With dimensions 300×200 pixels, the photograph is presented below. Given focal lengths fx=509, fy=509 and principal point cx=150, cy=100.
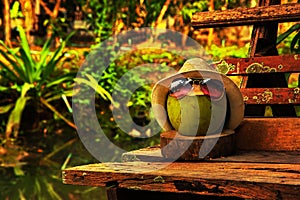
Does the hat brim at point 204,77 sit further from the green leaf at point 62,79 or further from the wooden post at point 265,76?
the green leaf at point 62,79

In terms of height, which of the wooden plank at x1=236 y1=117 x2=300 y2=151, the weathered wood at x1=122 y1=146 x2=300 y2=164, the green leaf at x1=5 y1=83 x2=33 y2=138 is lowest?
the green leaf at x1=5 y1=83 x2=33 y2=138

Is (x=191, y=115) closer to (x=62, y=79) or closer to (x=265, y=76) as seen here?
(x=265, y=76)

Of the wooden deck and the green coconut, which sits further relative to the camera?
the green coconut

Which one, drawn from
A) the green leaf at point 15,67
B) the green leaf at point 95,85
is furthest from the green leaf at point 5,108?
the green leaf at point 95,85

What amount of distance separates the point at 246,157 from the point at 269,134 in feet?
0.70

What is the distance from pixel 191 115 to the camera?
4.64 feet

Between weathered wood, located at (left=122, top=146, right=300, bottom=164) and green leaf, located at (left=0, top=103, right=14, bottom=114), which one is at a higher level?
weathered wood, located at (left=122, top=146, right=300, bottom=164)

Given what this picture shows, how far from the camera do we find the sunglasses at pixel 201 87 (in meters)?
1.44

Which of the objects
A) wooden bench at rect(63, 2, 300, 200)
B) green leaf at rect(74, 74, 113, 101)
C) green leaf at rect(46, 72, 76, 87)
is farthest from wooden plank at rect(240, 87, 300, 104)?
green leaf at rect(46, 72, 76, 87)

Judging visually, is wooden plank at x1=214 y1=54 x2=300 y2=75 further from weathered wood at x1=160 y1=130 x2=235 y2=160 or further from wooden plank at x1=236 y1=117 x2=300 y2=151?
weathered wood at x1=160 y1=130 x2=235 y2=160

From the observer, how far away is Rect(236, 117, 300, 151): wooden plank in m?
1.49

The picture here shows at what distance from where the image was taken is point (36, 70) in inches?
231

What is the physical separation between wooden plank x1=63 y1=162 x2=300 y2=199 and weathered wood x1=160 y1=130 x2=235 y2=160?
4 centimetres

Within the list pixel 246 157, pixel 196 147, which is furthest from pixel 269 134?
pixel 196 147
